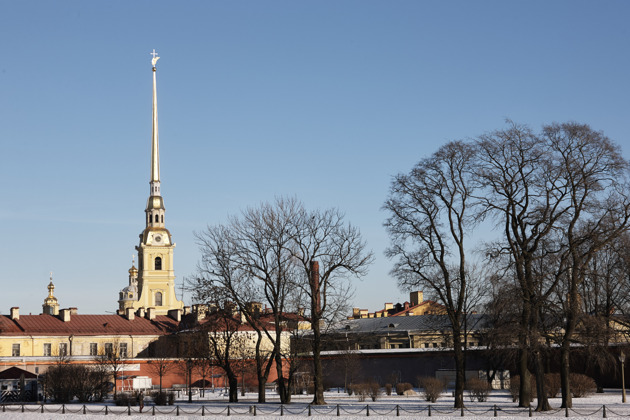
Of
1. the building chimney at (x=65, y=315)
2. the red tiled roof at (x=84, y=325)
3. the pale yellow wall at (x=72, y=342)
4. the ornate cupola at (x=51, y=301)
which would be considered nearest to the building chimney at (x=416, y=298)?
the red tiled roof at (x=84, y=325)

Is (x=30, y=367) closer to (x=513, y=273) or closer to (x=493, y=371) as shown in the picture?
(x=493, y=371)

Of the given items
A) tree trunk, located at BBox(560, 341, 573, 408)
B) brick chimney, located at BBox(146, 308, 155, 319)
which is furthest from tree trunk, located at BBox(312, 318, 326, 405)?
brick chimney, located at BBox(146, 308, 155, 319)

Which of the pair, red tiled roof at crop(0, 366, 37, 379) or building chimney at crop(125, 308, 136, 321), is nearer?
red tiled roof at crop(0, 366, 37, 379)

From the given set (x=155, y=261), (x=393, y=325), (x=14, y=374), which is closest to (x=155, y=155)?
(x=155, y=261)

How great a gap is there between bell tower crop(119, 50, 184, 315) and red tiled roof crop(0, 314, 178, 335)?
150 ft

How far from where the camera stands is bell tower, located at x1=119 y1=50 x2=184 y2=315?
146m

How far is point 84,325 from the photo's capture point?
3706 inches

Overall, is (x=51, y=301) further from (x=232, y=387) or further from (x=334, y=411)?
(x=334, y=411)

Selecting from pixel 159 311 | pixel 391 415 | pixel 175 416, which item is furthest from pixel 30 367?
pixel 159 311

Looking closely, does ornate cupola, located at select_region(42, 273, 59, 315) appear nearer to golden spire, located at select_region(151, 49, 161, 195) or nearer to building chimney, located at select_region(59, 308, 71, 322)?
golden spire, located at select_region(151, 49, 161, 195)

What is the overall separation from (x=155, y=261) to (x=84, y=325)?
5319 cm

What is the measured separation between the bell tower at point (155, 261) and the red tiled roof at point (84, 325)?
4568 cm

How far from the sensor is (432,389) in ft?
153

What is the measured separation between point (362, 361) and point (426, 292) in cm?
3330
